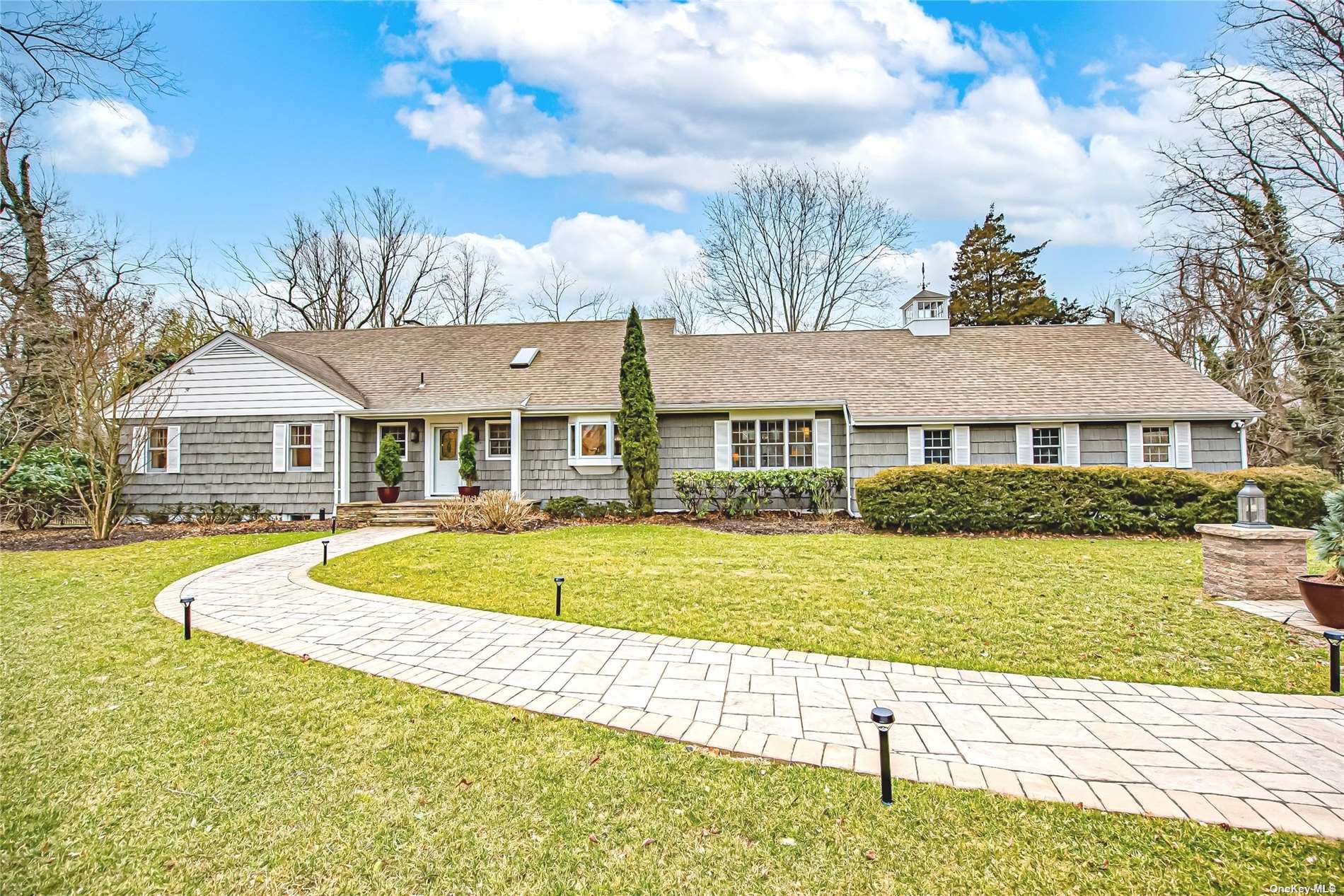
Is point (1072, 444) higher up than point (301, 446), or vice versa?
point (301, 446)

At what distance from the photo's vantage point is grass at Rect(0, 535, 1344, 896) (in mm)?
2125

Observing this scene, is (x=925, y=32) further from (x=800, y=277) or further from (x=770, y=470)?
(x=800, y=277)

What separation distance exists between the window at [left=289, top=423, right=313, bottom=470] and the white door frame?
103 inches

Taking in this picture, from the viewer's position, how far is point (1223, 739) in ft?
10.1

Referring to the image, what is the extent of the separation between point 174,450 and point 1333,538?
19974mm

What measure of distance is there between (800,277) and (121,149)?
856 inches

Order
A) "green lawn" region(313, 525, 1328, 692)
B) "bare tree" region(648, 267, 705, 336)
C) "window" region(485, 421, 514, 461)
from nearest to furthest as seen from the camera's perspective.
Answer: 1. "green lawn" region(313, 525, 1328, 692)
2. "window" region(485, 421, 514, 461)
3. "bare tree" region(648, 267, 705, 336)

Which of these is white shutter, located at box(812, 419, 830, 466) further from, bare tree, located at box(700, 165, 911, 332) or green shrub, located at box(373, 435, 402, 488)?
bare tree, located at box(700, 165, 911, 332)

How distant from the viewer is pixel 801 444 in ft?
45.3

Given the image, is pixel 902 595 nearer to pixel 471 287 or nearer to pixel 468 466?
pixel 468 466

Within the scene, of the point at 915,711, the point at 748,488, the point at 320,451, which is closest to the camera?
the point at 915,711

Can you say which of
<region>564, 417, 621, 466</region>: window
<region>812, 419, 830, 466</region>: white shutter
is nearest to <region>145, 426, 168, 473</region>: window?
<region>564, 417, 621, 466</region>: window

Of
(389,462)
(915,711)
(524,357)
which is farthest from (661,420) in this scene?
(915,711)

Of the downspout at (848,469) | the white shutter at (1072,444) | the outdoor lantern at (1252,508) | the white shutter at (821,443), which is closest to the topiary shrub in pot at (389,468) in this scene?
the white shutter at (821,443)
